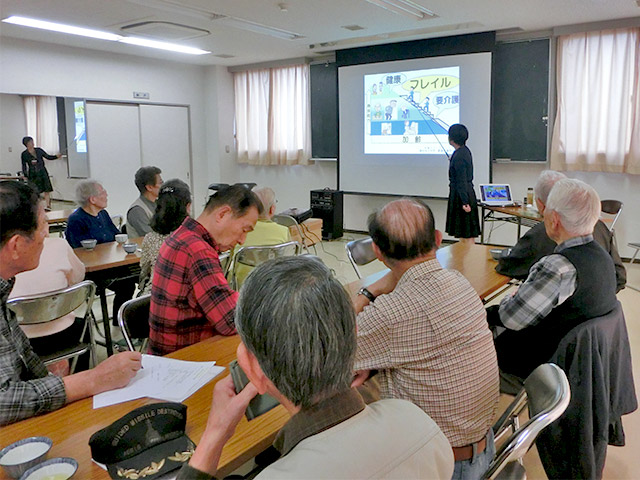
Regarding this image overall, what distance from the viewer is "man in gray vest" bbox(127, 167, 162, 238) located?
14.2ft

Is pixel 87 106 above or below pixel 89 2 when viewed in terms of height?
below

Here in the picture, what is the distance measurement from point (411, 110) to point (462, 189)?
73.8 inches

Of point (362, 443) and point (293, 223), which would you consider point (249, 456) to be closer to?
point (362, 443)

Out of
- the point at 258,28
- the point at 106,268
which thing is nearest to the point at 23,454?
the point at 106,268

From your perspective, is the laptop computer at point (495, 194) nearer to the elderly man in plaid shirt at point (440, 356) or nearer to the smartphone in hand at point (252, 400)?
the elderly man in plaid shirt at point (440, 356)

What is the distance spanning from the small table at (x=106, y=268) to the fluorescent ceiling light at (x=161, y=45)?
399cm

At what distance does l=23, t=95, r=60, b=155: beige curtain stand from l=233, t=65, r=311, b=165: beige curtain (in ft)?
9.93

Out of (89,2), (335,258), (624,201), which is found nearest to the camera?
(89,2)

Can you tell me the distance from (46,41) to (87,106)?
982mm

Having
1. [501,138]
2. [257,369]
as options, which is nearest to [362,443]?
[257,369]

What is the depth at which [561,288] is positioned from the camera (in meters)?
2.00

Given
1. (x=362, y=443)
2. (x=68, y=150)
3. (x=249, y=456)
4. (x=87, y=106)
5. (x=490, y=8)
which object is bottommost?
(x=249, y=456)

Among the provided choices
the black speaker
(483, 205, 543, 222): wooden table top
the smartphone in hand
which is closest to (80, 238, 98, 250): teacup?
the smartphone in hand

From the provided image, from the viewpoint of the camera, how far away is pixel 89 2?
16.3 ft
